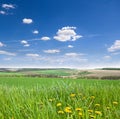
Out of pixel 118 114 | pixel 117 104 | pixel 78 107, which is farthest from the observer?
pixel 117 104

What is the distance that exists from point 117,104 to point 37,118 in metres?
1.82

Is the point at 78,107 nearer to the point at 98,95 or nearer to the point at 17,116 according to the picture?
the point at 17,116

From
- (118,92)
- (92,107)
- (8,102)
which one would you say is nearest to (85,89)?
(118,92)

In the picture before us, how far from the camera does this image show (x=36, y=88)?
20.6ft

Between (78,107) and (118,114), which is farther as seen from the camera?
(78,107)

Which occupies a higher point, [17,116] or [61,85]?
[61,85]

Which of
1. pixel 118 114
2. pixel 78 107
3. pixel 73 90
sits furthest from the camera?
pixel 73 90

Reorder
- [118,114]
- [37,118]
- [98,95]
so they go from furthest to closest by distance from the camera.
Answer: [98,95], [118,114], [37,118]

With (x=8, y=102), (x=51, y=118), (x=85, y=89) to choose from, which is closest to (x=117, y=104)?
(x=85, y=89)

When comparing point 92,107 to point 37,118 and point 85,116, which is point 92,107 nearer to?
point 85,116

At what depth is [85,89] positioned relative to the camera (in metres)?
6.05

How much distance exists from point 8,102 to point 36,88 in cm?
135

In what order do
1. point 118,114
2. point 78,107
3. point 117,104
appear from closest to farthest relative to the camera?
point 118,114 < point 78,107 < point 117,104

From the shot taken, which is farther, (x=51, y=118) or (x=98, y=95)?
(x=98, y=95)
